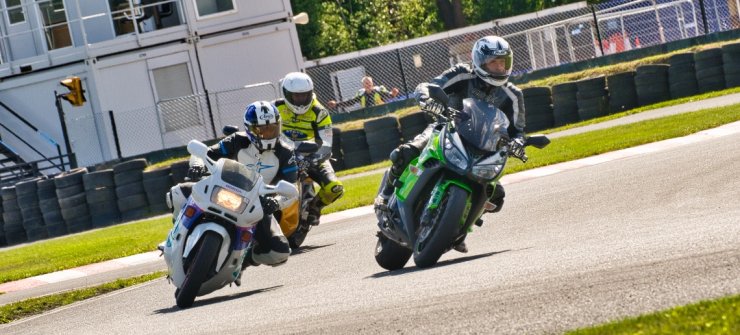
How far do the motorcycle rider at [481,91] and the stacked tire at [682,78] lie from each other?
1383 centimetres

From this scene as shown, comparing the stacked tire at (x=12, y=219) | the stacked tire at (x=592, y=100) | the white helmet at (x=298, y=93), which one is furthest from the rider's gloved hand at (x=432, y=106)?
the stacked tire at (x=12, y=219)

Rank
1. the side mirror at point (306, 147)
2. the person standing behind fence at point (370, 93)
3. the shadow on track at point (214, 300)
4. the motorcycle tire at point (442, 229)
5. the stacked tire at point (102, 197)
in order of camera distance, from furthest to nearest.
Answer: the person standing behind fence at point (370, 93), the stacked tire at point (102, 197), the side mirror at point (306, 147), the shadow on track at point (214, 300), the motorcycle tire at point (442, 229)

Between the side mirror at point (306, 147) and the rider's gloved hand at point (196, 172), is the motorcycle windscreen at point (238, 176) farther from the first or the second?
the side mirror at point (306, 147)

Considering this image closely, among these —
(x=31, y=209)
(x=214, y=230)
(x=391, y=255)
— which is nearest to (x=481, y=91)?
(x=391, y=255)

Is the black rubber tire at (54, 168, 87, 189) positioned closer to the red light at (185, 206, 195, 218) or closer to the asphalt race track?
the asphalt race track

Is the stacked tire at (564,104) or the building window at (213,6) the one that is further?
the building window at (213,6)

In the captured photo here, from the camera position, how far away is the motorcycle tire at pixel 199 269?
989 cm

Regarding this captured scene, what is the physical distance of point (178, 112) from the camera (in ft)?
102

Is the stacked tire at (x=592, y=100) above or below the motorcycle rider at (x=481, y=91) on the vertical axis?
below

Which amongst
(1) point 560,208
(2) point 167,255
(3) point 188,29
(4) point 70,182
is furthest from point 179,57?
(2) point 167,255

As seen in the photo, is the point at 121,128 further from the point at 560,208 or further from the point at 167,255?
the point at 167,255

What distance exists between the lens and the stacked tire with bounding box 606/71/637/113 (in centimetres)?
2433

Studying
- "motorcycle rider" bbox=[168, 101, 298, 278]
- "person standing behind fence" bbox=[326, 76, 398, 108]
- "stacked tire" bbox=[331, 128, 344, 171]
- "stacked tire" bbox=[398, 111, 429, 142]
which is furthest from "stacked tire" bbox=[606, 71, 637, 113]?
"motorcycle rider" bbox=[168, 101, 298, 278]

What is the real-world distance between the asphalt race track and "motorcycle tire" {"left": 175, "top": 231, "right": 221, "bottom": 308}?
0.40 ft
